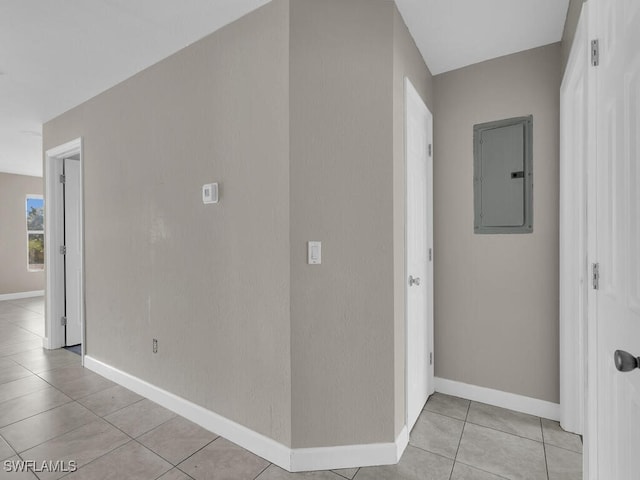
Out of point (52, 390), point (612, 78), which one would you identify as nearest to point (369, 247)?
point (612, 78)

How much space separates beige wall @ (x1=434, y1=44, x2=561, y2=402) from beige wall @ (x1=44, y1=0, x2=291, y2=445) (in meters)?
1.42

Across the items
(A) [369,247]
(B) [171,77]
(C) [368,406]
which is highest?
(B) [171,77]

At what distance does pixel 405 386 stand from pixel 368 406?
29cm

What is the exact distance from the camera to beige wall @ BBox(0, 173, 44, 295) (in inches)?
258

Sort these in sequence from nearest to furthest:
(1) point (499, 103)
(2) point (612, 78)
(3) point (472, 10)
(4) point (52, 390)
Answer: (2) point (612, 78)
(3) point (472, 10)
(1) point (499, 103)
(4) point (52, 390)

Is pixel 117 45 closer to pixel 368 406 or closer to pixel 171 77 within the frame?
pixel 171 77

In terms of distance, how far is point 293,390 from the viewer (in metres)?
1.81

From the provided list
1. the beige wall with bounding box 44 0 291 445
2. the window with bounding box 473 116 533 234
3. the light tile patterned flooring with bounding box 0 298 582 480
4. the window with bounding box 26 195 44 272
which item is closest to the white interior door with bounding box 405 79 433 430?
the light tile patterned flooring with bounding box 0 298 582 480

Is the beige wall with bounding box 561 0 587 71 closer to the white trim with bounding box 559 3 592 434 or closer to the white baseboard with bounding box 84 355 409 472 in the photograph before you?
the white trim with bounding box 559 3 592 434

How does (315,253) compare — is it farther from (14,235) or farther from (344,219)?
(14,235)

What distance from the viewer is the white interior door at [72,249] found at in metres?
3.83

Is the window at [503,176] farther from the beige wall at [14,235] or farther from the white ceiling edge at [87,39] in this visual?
the beige wall at [14,235]

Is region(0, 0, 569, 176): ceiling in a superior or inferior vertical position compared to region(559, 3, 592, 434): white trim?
superior

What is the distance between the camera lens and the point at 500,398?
2.46 meters
